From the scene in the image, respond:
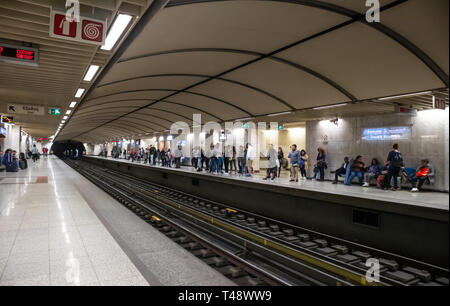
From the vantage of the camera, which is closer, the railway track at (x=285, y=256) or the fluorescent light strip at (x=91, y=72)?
the railway track at (x=285, y=256)

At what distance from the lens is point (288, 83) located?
9797 mm

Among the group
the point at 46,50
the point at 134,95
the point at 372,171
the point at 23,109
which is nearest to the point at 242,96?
the point at 134,95

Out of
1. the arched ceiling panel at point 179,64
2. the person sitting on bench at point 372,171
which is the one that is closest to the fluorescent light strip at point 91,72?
the arched ceiling panel at point 179,64

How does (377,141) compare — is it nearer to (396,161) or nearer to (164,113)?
(396,161)

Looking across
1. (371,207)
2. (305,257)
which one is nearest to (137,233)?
(305,257)

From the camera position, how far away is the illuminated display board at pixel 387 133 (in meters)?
11.2

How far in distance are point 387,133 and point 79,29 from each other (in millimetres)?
11362

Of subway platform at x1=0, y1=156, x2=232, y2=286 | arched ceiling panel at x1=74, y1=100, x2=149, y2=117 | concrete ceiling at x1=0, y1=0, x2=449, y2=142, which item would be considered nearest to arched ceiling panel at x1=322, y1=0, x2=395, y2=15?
concrete ceiling at x1=0, y1=0, x2=449, y2=142

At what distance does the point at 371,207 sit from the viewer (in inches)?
247

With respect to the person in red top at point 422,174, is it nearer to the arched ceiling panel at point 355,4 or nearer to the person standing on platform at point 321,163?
the person standing on platform at point 321,163

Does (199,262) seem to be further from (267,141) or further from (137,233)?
(267,141)

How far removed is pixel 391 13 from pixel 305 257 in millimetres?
4730

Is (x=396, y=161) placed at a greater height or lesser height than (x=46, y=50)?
lesser

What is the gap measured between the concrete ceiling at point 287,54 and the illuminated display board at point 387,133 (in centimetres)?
98
